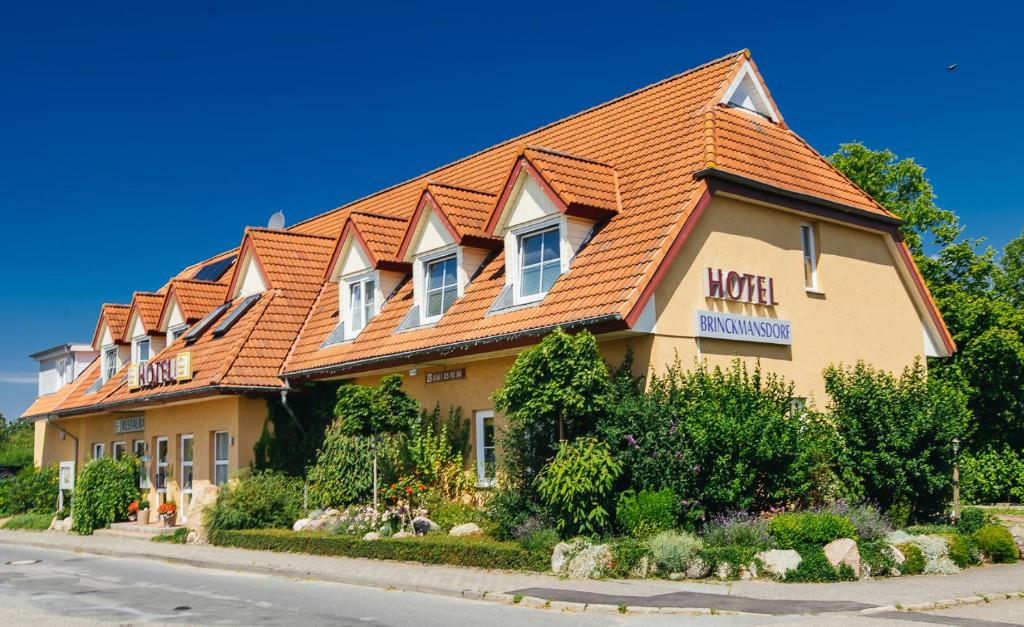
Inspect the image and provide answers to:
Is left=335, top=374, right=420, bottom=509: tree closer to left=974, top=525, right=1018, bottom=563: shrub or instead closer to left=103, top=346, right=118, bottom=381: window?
left=974, top=525, right=1018, bottom=563: shrub

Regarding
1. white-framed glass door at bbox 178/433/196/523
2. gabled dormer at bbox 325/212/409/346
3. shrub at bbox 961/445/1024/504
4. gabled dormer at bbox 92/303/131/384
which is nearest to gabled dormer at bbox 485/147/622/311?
gabled dormer at bbox 325/212/409/346

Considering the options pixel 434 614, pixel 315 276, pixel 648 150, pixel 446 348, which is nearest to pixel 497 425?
pixel 446 348

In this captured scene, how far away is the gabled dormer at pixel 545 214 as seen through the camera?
1811cm

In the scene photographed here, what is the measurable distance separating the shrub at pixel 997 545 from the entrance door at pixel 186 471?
1903 centimetres

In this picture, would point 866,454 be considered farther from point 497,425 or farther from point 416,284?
point 416,284

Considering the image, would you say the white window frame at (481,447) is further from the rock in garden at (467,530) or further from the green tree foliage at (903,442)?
the green tree foliage at (903,442)

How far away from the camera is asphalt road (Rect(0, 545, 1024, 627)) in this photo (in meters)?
10.8

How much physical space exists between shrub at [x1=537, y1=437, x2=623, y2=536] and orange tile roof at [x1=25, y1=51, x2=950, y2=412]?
2136mm

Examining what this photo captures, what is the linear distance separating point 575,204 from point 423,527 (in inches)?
257

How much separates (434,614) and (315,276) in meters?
17.4

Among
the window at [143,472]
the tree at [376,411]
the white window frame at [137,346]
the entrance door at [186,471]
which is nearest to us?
the tree at [376,411]

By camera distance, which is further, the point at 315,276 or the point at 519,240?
the point at 315,276

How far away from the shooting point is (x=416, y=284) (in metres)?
21.8

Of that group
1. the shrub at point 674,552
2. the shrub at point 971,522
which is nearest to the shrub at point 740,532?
the shrub at point 674,552
